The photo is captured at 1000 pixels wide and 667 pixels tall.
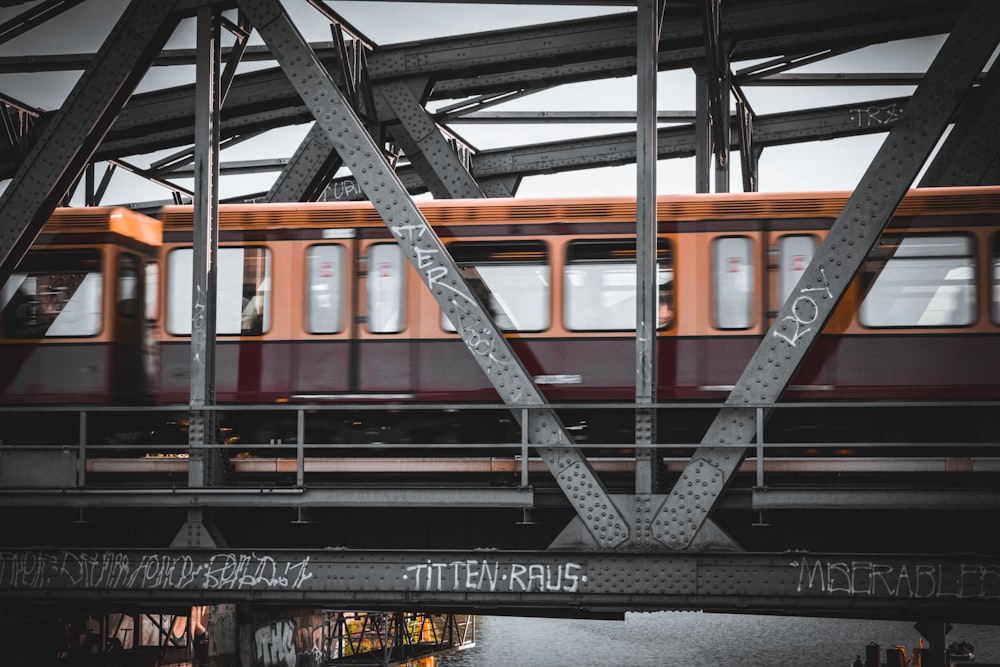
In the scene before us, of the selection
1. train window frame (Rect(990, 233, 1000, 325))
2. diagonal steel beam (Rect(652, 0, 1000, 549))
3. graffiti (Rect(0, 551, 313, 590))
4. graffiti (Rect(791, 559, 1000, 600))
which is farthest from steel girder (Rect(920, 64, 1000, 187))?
graffiti (Rect(0, 551, 313, 590))

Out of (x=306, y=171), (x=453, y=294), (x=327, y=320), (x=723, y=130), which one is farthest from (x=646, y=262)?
(x=723, y=130)

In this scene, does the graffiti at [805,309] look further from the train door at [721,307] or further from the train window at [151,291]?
the train window at [151,291]

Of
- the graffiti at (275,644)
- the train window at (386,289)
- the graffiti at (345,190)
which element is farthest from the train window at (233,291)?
the graffiti at (275,644)

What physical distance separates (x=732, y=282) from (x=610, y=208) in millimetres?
1700

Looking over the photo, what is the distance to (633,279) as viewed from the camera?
12.4 meters

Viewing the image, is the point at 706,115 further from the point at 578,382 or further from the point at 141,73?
the point at 141,73

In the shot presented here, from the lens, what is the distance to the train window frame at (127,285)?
13.0 m

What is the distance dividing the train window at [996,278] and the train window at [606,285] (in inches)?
144

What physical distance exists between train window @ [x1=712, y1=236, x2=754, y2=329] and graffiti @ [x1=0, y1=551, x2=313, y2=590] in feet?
18.8

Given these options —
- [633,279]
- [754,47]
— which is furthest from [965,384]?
[754,47]

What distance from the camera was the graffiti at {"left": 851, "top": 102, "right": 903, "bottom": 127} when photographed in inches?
788

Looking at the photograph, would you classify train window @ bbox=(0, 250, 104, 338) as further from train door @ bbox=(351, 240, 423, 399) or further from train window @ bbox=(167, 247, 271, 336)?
train door @ bbox=(351, 240, 423, 399)

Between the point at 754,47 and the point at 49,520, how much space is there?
1223 cm

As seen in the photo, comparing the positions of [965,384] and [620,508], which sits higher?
[965,384]
